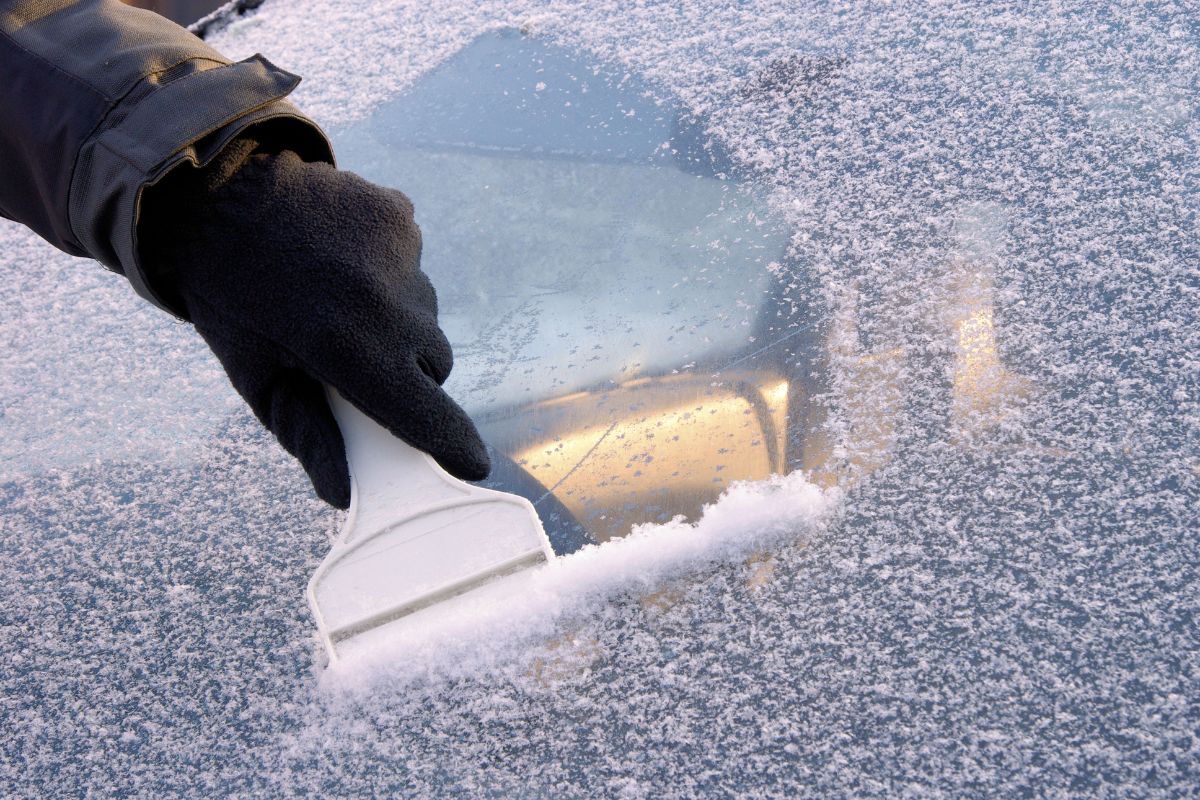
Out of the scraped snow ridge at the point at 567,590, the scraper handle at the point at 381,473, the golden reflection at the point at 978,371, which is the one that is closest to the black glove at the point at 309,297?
the scraper handle at the point at 381,473

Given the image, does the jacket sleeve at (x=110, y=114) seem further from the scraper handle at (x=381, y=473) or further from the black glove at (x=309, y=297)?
the scraper handle at (x=381, y=473)

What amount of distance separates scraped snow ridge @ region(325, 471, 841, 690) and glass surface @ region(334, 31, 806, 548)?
0.11 ft

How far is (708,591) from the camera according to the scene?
751 mm

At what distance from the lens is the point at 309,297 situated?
2.58 feet

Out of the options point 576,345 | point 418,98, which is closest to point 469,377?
point 576,345

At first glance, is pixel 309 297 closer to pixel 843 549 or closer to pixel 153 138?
pixel 153 138

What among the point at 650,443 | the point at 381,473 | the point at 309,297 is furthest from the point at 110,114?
the point at 650,443

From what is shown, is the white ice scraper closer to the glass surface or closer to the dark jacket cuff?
the glass surface

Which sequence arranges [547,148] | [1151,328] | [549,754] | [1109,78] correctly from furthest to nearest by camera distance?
[547,148]
[1109,78]
[1151,328]
[549,754]

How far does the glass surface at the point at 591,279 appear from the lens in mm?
860

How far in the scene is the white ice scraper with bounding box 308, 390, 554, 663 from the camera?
Result: 2.57 feet

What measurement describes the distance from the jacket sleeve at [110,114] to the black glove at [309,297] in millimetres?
36

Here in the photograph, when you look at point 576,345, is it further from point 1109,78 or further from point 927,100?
point 1109,78

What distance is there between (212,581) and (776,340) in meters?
0.54
